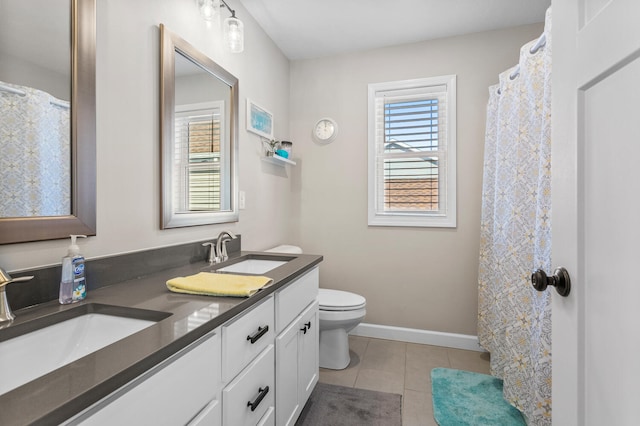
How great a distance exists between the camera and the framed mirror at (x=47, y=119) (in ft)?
2.96

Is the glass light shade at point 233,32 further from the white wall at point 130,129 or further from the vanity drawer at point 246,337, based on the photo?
the vanity drawer at point 246,337

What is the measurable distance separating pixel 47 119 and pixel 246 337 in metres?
0.94

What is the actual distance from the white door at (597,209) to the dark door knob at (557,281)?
0.02 metres

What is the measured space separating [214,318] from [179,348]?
0.14m

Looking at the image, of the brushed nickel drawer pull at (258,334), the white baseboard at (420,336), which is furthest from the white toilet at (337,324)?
the brushed nickel drawer pull at (258,334)

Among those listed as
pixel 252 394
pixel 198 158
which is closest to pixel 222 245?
pixel 198 158

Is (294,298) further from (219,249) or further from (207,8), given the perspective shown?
(207,8)

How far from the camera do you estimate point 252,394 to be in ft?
3.62

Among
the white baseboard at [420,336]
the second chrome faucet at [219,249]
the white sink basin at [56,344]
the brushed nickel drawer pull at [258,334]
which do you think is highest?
the second chrome faucet at [219,249]

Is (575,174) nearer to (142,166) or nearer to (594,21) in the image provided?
(594,21)

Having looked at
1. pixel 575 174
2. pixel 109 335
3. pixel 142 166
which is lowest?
pixel 109 335

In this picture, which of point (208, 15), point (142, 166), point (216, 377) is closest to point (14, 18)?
point (142, 166)

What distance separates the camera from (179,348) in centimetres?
72

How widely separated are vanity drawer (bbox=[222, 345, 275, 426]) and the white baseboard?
161cm
